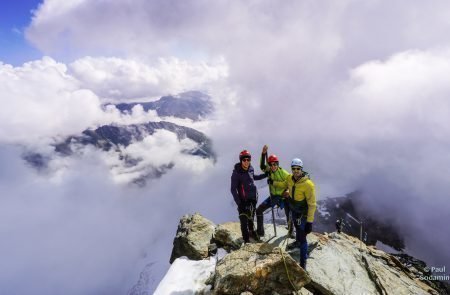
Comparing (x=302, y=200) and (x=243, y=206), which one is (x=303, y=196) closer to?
(x=302, y=200)

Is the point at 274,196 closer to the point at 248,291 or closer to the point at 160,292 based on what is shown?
the point at 248,291

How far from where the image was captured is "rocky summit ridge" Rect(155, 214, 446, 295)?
36.7ft

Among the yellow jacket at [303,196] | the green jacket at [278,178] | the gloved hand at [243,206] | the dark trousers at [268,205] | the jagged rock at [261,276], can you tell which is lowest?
the jagged rock at [261,276]

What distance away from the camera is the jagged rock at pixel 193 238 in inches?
735

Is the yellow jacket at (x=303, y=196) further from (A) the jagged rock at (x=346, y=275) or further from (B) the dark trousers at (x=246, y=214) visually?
(A) the jagged rock at (x=346, y=275)

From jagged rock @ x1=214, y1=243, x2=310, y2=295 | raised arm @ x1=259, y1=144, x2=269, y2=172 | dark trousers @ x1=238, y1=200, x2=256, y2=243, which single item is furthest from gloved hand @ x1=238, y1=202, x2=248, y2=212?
jagged rock @ x1=214, y1=243, x2=310, y2=295

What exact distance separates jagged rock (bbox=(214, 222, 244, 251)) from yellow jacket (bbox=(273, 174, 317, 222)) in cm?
459

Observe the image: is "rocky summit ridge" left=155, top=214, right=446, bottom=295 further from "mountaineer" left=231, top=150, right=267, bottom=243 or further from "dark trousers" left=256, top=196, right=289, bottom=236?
"mountaineer" left=231, top=150, right=267, bottom=243

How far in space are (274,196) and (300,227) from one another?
8.36 ft

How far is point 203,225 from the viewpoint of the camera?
21.7 meters

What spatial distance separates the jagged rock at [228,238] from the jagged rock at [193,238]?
119cm

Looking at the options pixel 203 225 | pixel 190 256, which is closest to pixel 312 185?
pixel 190 256

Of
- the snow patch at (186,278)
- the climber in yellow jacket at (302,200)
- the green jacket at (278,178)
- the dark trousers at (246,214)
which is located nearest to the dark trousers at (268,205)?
the green jacket at (278,178)

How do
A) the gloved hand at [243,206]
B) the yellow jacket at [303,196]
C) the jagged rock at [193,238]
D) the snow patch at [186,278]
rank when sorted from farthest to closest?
the jagged rock at [193,238], the gloved hand at [243,206], the snow patch at [186,278], the yellow jacket at [303,196]
